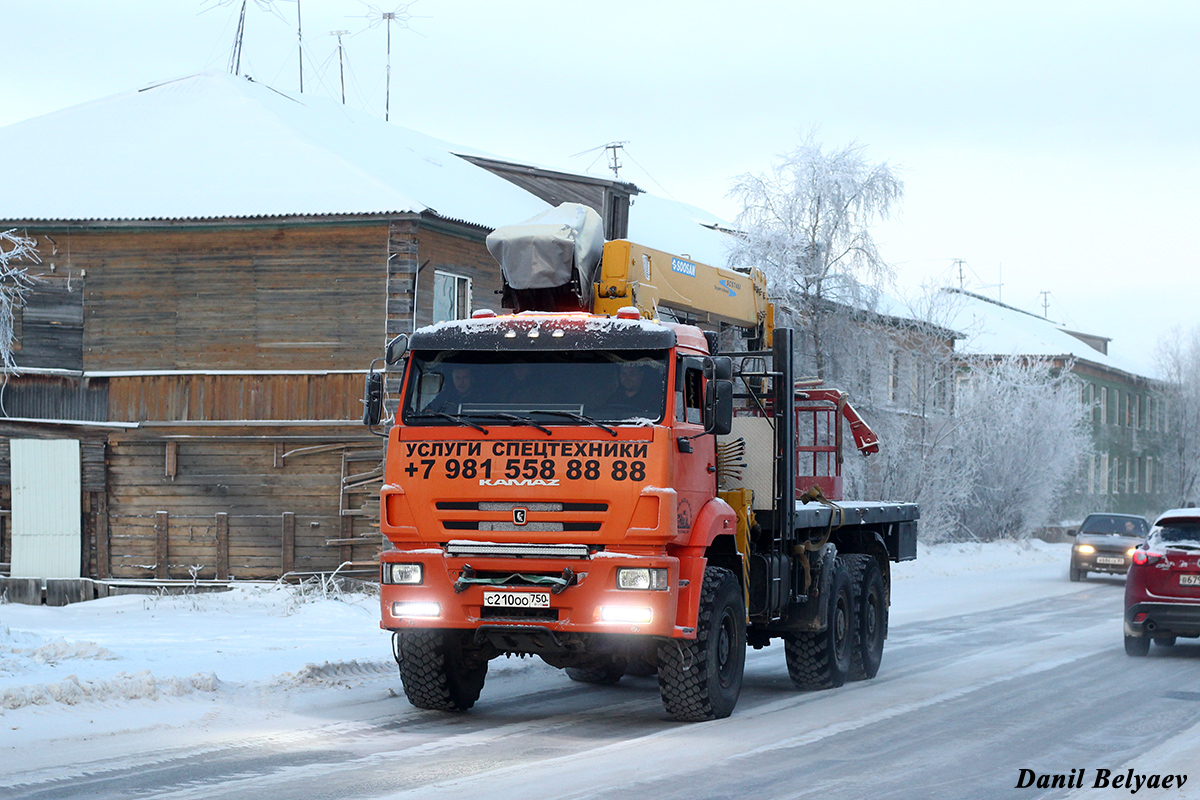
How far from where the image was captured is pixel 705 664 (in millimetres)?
10008

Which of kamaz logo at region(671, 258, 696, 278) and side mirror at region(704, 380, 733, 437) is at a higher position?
kamaz logo at region(671, 258, 696, 278)

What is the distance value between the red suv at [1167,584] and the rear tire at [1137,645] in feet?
0.04

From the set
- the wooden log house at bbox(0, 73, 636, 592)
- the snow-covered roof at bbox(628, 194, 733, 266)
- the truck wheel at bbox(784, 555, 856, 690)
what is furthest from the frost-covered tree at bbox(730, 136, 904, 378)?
the truck wheel at bbox(784, 555, 856, 690)

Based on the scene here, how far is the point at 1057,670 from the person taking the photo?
1355 cm

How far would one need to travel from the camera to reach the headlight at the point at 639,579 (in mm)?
9352

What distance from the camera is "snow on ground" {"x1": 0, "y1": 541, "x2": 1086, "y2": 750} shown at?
10.1 metres

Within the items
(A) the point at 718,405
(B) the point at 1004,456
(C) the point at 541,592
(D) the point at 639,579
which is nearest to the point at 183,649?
(C) the point at 541,592

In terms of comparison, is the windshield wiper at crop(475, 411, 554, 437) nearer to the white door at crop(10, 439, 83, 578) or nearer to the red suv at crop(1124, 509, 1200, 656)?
the red suv at crop(1124, 509, 1200, 656)

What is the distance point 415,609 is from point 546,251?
3260 millimetres

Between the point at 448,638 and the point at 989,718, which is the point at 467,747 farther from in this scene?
the point at 989,718

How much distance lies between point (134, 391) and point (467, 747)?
1701 centimetres

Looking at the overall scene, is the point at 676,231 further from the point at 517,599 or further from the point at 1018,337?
the point at 1018,337

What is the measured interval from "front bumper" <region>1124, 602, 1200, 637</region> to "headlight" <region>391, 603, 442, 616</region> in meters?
8.46

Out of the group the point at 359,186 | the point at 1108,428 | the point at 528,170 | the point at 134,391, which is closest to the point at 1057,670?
the point at 359,186
